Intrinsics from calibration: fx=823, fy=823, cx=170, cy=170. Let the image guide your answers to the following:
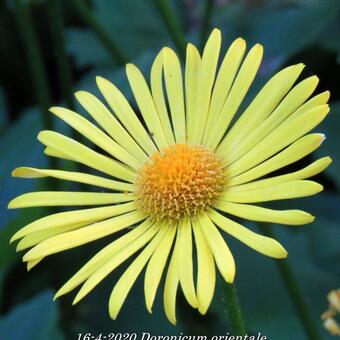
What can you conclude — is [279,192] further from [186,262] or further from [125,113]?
[125,113]

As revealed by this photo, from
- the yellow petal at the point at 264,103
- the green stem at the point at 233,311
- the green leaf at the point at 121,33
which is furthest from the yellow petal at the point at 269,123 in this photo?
the green leaf at the point at 121,33

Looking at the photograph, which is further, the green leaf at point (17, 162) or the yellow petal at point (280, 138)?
the green leaf at point (17, 162)

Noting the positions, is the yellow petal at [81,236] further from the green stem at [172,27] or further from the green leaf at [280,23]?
the green leaf at [280,23]

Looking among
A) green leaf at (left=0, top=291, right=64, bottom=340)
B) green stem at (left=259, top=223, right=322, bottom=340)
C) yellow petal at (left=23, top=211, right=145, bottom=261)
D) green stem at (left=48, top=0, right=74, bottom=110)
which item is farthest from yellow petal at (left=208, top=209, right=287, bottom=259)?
green stem at (left=48, top=0, right=74, bottom=110)

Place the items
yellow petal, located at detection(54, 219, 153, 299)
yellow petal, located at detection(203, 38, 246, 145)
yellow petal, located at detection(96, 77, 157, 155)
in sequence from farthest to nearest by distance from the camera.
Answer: yellow petal, located at detection(96, 77, 157, 155)
yellow petal, located at detection(203, 38, 246, 145)
yellow petal, located at detection(54, 219, 153, 299)

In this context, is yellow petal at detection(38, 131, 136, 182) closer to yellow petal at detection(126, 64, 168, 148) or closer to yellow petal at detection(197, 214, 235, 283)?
yellow petal at detection(126, 64, 168, 148)

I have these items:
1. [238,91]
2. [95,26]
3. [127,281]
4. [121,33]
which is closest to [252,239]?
[127,281]
